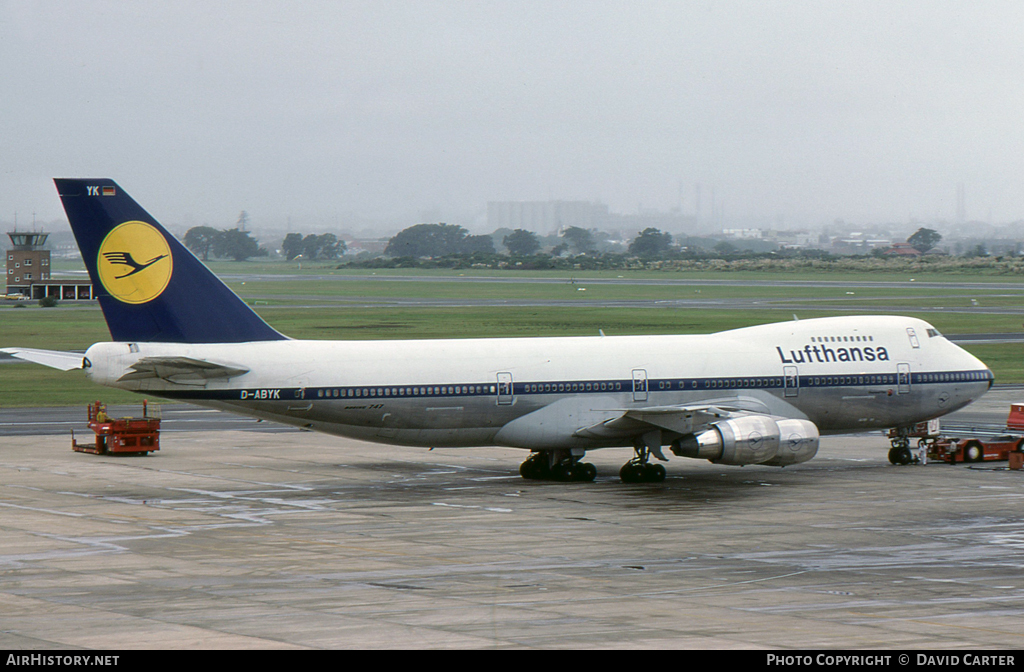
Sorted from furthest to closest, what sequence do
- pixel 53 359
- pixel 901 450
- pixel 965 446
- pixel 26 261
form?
pixel 26 261 → pixel 965 446 → pixel 901 450 → pixel 53 359

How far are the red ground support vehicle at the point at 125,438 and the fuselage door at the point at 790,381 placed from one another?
21906mm

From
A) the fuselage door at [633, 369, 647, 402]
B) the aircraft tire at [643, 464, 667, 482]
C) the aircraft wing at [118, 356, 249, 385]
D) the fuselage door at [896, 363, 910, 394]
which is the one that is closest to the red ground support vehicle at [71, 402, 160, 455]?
the aircraft wing at [118, 356, 249, 385]

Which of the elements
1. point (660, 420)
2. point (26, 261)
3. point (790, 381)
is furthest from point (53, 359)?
point (26, 261)

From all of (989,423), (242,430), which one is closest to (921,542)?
(989,423)

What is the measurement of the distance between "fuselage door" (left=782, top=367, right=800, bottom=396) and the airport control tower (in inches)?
5576

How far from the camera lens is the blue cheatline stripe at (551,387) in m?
35.5

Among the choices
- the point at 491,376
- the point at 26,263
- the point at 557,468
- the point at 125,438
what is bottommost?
the point at 557,468

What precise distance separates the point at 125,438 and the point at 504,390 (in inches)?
596

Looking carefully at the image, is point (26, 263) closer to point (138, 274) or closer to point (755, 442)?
point (138, 274)

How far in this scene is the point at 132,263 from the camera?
35000 mm

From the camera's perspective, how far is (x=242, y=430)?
171ft

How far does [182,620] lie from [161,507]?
13.2 metres

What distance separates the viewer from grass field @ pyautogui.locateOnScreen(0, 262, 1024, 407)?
249 ft

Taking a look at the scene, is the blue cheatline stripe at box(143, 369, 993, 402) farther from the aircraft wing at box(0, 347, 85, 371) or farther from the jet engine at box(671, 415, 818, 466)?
the aircraft wing at box(0, 347, 85, 371)
